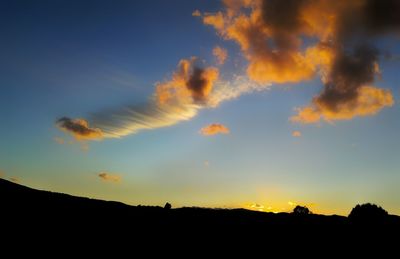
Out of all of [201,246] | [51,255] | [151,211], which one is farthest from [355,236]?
[51,255]

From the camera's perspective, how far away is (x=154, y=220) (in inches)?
1538

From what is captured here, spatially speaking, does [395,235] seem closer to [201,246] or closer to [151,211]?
[201,246]

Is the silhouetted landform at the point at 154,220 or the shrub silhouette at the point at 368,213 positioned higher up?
the shrub silhouette at the point at 368,213

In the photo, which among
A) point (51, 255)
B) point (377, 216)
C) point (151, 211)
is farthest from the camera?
point (377, 216)

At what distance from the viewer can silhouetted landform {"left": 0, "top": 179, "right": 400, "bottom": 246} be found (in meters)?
34.4

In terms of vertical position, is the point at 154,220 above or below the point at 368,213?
below

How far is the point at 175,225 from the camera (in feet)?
127

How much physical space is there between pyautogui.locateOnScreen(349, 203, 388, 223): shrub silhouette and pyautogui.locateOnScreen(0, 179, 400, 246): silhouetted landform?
210 mm

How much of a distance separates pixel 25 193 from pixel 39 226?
6.39 metres

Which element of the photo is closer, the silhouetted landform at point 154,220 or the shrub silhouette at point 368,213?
the silhouetted landform at point 154,220

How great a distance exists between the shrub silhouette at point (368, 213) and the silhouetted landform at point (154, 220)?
0.21 m

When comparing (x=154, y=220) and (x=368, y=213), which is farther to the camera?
(x=368, y=213)

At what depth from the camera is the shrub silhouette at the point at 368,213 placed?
4500cm

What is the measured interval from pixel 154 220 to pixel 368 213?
2909cm
